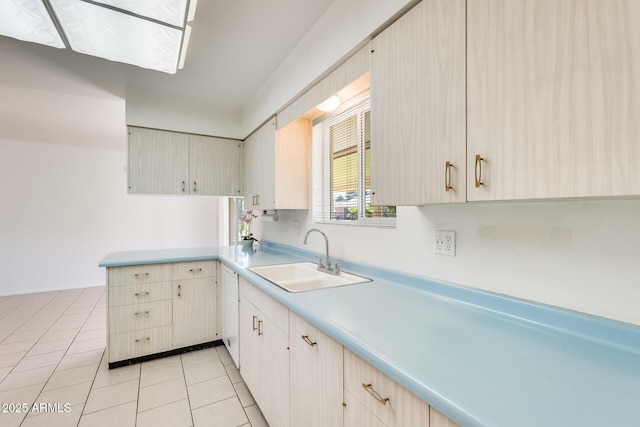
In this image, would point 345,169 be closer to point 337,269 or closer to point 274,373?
point 337,269

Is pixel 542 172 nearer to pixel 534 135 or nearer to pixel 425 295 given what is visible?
pixel 534 135

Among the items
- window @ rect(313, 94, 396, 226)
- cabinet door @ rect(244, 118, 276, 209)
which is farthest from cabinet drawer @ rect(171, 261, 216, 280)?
window @ rect(313, 94, 396, 226)

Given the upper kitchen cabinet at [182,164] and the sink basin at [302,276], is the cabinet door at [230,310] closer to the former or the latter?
the sink basin at [302,276]

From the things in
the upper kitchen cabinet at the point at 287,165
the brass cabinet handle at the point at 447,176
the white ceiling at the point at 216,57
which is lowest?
the brass cabinet handle at the point at 447,176

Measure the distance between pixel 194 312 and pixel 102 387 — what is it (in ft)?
2.58

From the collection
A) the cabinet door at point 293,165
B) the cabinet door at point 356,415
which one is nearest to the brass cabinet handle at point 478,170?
the cabinet door at point 356,415

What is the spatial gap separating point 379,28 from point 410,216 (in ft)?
2.94

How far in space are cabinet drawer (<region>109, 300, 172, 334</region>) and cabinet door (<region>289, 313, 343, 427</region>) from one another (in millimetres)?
1721

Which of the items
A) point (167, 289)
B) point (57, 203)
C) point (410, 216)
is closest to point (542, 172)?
point (410, 216)

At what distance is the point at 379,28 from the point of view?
1.29 metres

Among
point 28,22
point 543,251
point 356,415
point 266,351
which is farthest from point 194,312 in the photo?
point 543,251

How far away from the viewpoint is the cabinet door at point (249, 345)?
1.79m

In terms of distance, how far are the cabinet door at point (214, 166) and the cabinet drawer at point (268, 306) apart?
152 centimetres

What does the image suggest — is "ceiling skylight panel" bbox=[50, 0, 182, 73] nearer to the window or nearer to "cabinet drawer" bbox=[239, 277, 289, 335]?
the window
